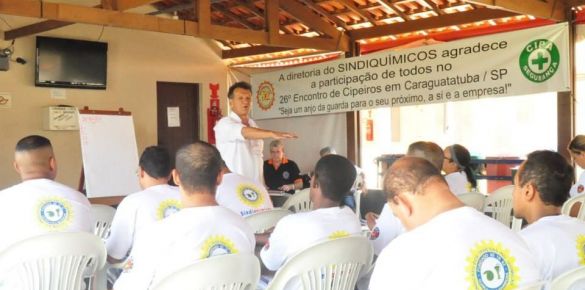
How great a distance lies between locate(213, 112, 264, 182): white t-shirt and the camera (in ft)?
14.9

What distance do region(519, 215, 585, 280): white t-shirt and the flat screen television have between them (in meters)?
7.61

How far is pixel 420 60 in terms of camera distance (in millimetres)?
7734

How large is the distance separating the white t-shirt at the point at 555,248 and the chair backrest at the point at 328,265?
62 cm

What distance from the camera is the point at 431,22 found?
7852 mm

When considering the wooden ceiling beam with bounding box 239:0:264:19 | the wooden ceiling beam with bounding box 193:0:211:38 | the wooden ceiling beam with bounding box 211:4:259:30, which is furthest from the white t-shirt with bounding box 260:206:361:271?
the wooden ceiling beam with bounding box 211:4:259:30

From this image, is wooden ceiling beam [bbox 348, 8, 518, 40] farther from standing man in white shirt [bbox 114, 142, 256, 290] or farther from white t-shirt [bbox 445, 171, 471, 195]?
standing man in white shirt [bbox 114, 142, 256, 290]

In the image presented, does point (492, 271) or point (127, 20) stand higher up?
point (127, 20)

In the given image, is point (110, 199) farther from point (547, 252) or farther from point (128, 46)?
point (547, 252)

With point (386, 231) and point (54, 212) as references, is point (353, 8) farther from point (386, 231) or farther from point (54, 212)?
point (54, 212)

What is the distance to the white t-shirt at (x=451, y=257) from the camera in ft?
5.01

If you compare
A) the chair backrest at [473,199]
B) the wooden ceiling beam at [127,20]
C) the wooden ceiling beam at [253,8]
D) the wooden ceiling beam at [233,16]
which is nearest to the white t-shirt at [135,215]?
the chair backrest at [473,199]

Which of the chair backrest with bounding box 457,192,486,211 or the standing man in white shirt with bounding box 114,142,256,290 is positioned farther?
the chair backrest with bounding box 457,192,486,211

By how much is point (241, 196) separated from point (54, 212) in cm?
108

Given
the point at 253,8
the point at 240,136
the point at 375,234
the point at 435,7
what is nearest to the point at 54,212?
the point at 375,234
